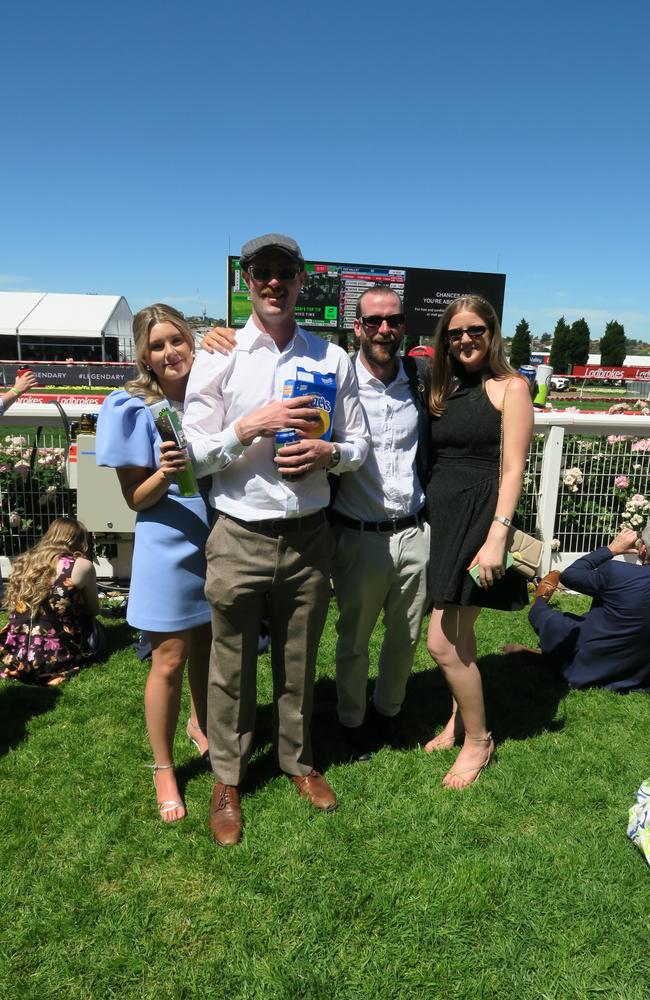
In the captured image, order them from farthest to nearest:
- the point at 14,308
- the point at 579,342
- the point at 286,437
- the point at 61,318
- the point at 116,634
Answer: the point at 579,342
the point at 14,308
the point at 61,318
the point at 116,634
the point at 286,437

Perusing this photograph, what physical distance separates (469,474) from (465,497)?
102 millimetres

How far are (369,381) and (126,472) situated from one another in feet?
3.55

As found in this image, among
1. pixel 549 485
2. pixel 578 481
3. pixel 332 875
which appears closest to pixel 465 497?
pixel 332 875

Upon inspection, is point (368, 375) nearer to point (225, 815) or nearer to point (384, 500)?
point (384, 500)

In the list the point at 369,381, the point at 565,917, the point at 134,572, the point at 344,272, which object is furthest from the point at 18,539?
the point at 344,272

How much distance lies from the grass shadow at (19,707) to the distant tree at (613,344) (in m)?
59.7

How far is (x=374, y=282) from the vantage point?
1641 cm

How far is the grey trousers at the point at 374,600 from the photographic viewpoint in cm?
291

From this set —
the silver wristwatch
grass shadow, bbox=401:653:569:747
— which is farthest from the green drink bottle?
grass shadow, bbox=401:653:569:747

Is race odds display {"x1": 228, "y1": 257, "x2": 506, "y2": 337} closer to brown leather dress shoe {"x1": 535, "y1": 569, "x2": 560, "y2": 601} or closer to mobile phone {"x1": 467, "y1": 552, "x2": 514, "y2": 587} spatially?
brown leather dress shoe {"x1": 535, "y1": 569, "x2": 560, "y2": 601}

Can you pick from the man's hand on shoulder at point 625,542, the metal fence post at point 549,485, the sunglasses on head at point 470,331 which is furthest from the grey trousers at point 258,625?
the metal fence post at point 549,485

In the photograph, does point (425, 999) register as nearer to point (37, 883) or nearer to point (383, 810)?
point (383, 810)

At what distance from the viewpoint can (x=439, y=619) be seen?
2965 millimetres

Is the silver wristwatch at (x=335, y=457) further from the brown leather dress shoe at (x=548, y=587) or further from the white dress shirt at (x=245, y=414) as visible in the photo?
the brown leather dress shoe at (x=548, y=587)
